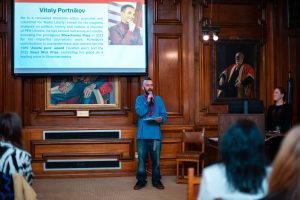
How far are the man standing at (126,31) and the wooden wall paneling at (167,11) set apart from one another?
14.8 inches

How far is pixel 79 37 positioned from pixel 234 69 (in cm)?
257

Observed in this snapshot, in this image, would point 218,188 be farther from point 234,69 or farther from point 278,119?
point 234,69

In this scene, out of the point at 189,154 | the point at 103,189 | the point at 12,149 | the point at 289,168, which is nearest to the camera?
the point at 289,168

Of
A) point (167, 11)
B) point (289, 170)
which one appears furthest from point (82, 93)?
point (289, 170)

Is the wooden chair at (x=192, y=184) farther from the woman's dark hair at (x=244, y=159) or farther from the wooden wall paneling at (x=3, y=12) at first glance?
the wooden wall paneling at (x=3, y=12)

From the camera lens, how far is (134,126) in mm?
6570

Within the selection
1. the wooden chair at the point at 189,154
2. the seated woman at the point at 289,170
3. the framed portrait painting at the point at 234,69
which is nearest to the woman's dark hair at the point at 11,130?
the seated woman at the point at 289,170

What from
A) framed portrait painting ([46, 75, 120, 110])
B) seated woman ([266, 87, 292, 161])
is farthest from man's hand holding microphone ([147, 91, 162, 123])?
seated woman ([266, 87, 292, 161])

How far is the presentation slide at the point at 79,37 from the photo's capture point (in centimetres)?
636

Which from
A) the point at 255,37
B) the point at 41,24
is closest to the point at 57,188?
the point at 41,24

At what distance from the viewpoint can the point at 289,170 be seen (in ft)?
4.84

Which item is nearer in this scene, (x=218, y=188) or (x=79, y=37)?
(x=218, y=188)

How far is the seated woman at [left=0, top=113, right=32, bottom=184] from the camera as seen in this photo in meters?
2.71

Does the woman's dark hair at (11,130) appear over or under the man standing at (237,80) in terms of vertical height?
under
